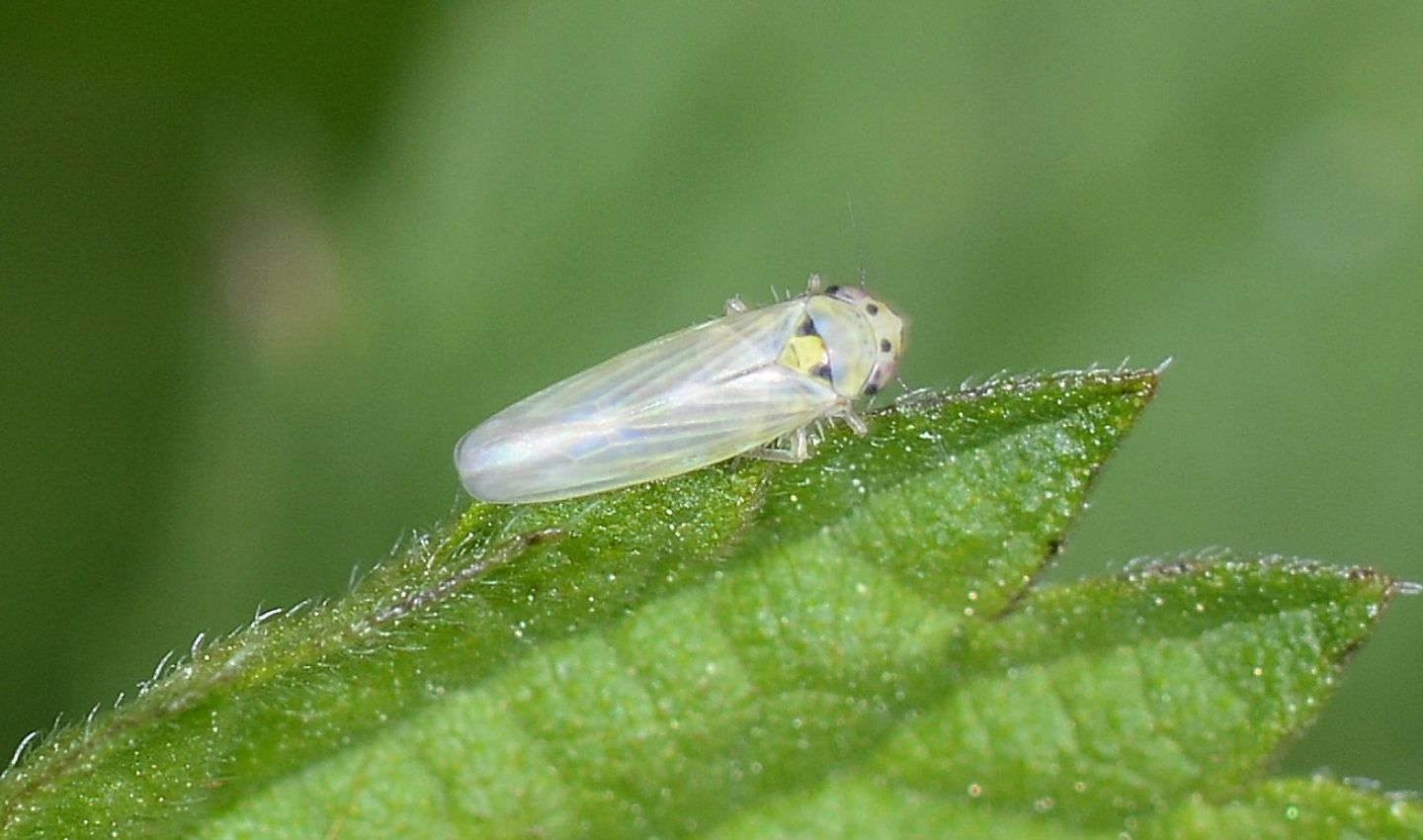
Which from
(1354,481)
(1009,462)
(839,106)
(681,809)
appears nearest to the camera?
(681,809)

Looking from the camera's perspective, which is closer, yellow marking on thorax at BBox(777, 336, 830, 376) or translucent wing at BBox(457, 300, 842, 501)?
translucent wing at BBox(457, 300, 842, 501)

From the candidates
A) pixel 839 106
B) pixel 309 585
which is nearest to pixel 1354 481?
pixel 839 106

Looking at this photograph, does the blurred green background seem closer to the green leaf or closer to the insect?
the insect

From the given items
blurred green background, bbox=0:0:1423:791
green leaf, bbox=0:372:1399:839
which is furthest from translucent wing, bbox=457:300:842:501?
blurred green background, bbox=0:0:1423:791

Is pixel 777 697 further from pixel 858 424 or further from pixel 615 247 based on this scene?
pixel 615 247

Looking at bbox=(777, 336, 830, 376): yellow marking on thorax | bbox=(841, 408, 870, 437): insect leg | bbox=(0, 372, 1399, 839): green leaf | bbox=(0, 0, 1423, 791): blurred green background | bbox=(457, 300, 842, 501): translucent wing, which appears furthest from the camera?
bbox=(0, 0, 1423, 791): blurred green background

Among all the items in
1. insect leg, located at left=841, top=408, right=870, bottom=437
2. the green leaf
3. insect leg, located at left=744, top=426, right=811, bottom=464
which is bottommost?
the green leaf

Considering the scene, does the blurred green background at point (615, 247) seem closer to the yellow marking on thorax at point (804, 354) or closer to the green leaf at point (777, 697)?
the yellow marking on thorax at point (804, 354)

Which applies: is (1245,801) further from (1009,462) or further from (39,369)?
(39,369)
